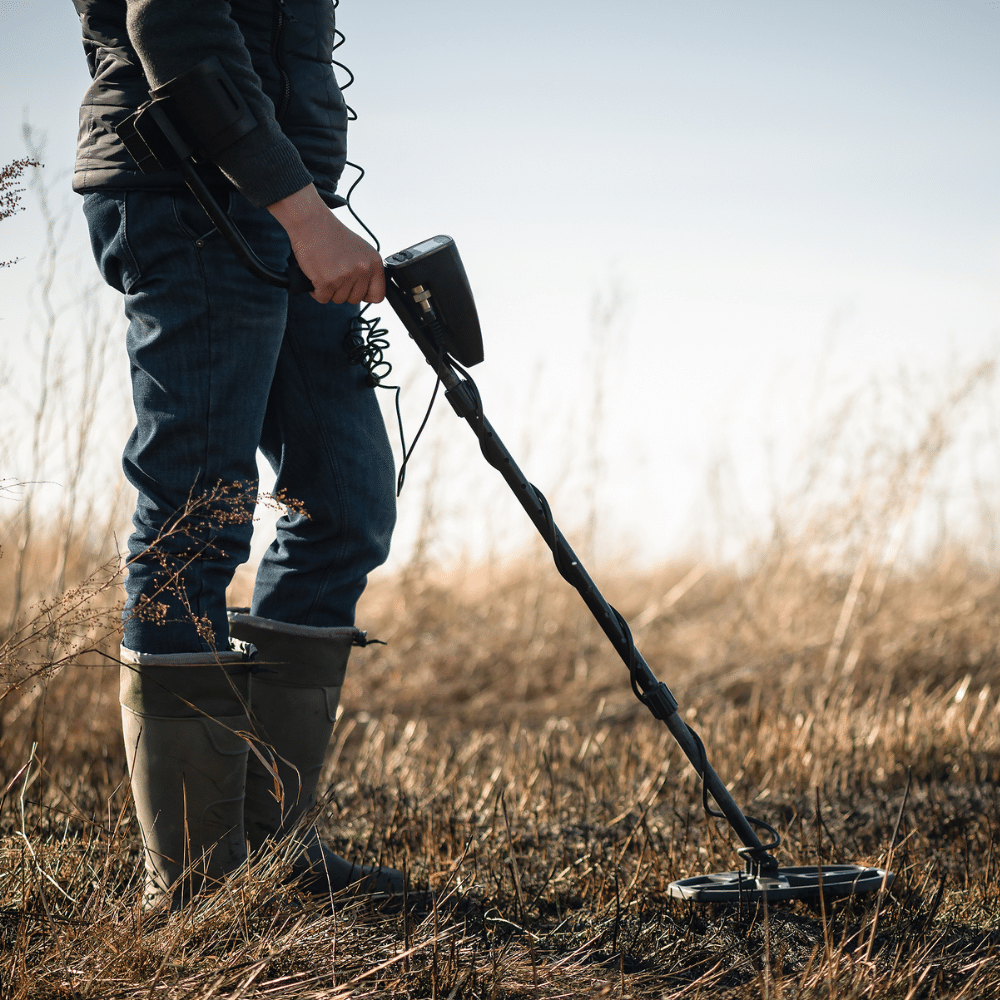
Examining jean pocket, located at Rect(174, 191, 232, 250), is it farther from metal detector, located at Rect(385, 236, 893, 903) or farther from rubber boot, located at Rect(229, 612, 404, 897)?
rubber boot, located at Rect(229, 612, 404, 897)

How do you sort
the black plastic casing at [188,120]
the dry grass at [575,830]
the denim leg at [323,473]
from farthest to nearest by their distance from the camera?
the denim leg at [323,473]
the black plastic casing at [188,120]
the dry grass at [575,830]

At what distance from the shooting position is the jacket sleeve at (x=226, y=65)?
125 cm

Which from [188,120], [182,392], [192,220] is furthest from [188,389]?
[188,120]

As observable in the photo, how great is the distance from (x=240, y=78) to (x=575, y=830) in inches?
60.9

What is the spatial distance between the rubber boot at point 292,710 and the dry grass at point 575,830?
8cm

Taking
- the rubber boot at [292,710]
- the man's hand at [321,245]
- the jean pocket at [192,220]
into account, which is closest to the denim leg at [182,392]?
the jean pocket at [192,220]

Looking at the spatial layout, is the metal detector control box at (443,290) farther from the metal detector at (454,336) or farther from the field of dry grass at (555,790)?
the field of dry grass at (555,790)

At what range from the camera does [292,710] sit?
5.23ft

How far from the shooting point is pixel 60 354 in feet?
8.43

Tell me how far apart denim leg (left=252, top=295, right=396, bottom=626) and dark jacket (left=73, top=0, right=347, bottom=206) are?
26 centimetres

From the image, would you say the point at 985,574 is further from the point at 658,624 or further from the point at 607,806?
the point at 607,806

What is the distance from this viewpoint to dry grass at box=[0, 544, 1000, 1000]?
113 cm

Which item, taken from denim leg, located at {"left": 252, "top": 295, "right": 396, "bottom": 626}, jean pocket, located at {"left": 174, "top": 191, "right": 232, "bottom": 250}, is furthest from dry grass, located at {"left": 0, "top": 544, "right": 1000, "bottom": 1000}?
jean pocket, located at {"left": 174, "top": 191, "right": 232, "bottom": 250}

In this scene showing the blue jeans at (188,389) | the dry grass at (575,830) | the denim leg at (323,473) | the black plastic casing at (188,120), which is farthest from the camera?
the denim leg at (323,473)
